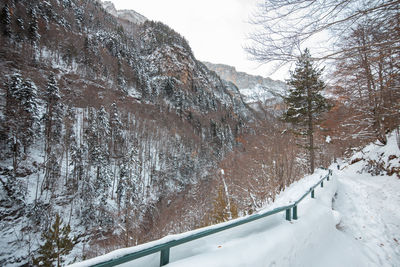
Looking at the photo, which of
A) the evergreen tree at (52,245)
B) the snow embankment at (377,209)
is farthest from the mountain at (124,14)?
the snow embankment at (377,209)

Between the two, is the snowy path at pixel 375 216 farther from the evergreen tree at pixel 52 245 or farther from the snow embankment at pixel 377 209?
the evergreen tree at pixel 52 245

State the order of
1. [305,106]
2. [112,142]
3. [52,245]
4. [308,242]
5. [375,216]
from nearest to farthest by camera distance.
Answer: [308,242], [375,216], [52,245], [305,106], [112,142]

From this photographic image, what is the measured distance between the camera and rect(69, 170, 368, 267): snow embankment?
1.60m

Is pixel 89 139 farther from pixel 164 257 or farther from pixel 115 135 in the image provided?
pixel 164 257

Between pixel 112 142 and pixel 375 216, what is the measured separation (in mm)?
39247

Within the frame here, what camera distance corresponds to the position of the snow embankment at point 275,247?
5.25 feet

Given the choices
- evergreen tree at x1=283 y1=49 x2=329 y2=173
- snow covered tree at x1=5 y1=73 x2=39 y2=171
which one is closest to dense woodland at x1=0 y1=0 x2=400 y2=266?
snow covered tree at x1=5 y1=73 x2=39 y2=171

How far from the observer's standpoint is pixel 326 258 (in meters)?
2.70

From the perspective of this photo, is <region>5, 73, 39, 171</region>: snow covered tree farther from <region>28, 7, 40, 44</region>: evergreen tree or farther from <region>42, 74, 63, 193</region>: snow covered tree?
<region>28, 7, 40, 44</region>: evergreen tree

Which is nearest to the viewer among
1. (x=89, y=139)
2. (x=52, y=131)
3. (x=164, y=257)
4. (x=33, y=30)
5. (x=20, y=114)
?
(x=164, y=257)

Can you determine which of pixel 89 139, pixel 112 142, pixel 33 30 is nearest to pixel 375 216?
pixel 89 139

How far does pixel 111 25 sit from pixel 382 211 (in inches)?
4184

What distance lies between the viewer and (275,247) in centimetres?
217

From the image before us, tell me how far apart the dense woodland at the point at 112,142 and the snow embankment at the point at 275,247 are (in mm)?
3323
